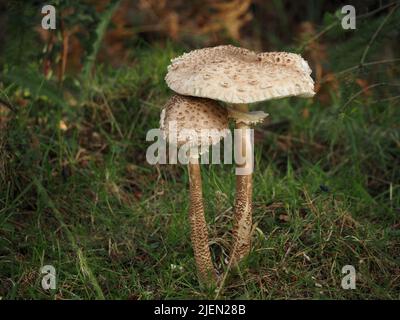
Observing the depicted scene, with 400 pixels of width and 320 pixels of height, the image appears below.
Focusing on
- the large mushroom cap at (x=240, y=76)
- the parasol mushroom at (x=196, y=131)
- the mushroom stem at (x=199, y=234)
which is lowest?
the mushroom stem at (x=199, y=234)

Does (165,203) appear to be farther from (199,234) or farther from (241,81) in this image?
(241,81)

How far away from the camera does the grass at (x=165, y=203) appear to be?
10.3 feet

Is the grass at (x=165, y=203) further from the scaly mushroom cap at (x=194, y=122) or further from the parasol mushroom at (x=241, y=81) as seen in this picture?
the scaly mushroom cap at (x=194, y=122)

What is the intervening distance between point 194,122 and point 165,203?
137 centimetres

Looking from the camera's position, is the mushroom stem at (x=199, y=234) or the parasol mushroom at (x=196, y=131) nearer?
the parasol mushroom at (x=196, y=131)

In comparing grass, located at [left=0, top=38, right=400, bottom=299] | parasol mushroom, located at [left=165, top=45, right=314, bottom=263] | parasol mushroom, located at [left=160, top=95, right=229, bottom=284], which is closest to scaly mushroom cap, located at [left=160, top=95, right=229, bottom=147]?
parasol mushroom, located at [left=160, top=95, right=229, bottom=284]

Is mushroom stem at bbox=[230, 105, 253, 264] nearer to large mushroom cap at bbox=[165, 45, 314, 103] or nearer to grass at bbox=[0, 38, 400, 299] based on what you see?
grass at bbox=[0, 38, 400, 299]

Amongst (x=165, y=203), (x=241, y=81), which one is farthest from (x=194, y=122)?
(x=165, y=203)

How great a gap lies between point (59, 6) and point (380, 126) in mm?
2858

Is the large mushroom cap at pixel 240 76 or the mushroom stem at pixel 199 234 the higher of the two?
the large mushroom cap at pixel 240 76

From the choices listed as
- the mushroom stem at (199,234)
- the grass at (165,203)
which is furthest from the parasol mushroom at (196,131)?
the grass at (165,203)

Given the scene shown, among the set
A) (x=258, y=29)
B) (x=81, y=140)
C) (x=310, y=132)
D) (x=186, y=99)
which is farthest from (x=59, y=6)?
(x=258, y=29)

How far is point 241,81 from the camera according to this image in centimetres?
258

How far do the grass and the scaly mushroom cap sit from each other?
0.83 m
